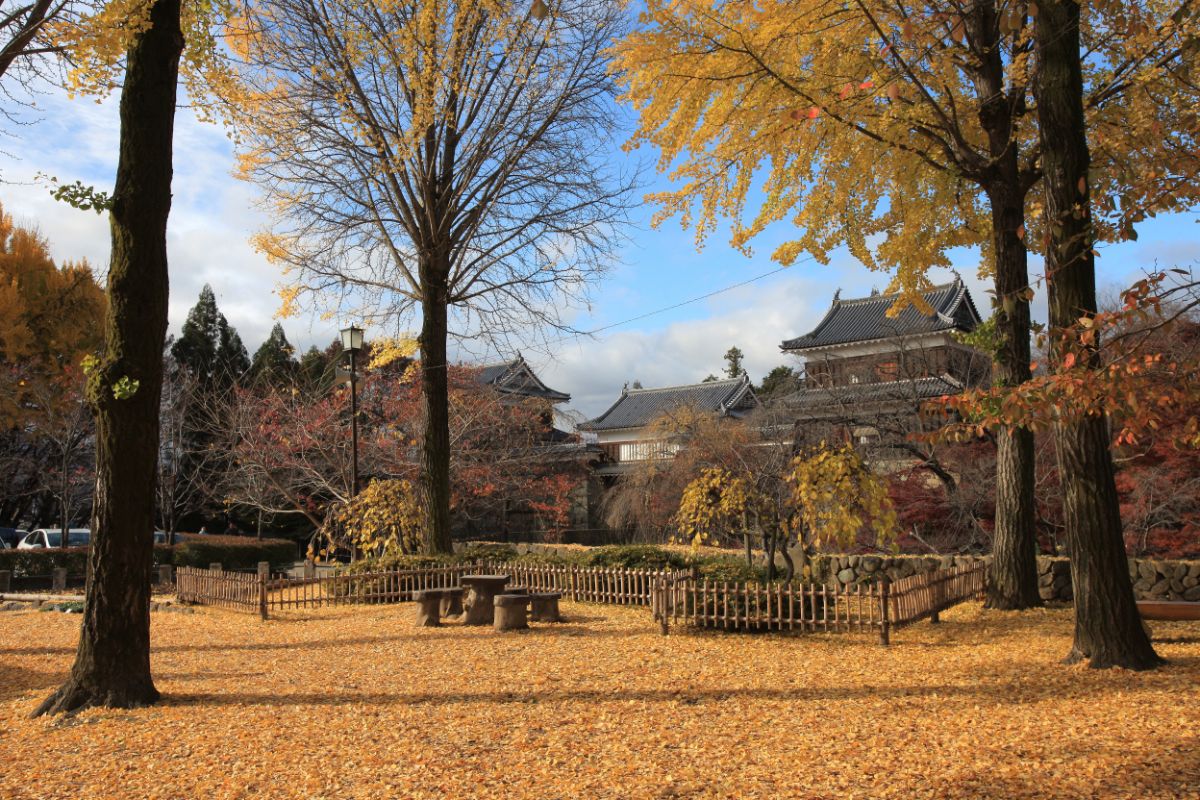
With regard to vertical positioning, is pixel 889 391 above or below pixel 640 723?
above

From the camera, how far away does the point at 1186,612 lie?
9781mm

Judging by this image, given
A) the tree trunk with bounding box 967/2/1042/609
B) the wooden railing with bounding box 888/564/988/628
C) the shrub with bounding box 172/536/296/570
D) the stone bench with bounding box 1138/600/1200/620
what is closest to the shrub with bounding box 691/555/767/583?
the wooden railing with bounding box 888/564/988/628

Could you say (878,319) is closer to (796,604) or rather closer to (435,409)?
(435,409)

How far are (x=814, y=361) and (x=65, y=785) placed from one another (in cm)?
2409

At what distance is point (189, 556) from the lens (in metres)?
21.1

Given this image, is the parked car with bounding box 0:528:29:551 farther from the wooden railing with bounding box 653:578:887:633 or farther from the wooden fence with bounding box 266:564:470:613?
the wooden railing with bounding box 653:578:887:633

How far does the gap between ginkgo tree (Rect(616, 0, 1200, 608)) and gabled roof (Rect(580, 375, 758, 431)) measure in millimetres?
20222

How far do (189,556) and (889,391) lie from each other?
17.5 m

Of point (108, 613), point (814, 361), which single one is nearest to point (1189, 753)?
point (108, 613)

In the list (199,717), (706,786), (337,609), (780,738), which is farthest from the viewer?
(337,609)

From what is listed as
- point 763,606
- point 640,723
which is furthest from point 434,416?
point 640,723

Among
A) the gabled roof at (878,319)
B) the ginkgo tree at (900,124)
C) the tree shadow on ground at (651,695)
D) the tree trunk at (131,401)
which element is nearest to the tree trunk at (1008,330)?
the ginkgo tree at (900,124)

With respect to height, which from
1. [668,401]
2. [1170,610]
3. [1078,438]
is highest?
[668,401]

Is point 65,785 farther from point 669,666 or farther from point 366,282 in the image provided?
point 366,282
